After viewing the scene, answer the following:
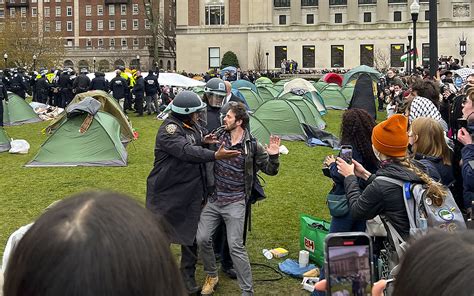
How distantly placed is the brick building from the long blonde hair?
297 ft

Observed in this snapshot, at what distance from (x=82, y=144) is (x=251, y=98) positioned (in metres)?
10.2

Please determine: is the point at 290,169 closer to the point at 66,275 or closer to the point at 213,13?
the point at 66,275

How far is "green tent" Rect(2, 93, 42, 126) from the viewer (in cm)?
2162

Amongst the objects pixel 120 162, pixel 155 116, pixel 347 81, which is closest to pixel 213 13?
pixel 347 81

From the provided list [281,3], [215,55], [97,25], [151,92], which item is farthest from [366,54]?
[97,25]

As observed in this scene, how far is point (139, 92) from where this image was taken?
24.8 m

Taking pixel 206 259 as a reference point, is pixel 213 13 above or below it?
above

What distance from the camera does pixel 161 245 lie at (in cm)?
147

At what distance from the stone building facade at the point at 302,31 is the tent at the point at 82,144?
52720 millimetres

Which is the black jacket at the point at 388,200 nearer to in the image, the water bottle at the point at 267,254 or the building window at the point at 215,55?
the water bottle at the point at 267,254

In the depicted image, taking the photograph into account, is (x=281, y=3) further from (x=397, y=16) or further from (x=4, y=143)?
(x=4, y=143)

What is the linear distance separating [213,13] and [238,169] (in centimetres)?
6418

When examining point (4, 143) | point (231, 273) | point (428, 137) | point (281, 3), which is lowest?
point (231, 273)

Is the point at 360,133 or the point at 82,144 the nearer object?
the point at 360,133
